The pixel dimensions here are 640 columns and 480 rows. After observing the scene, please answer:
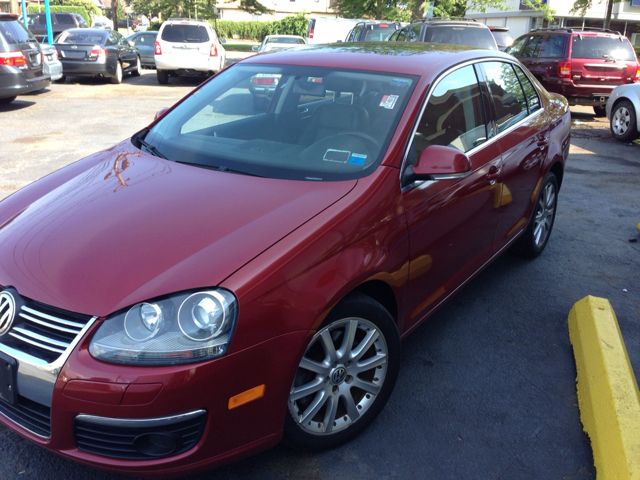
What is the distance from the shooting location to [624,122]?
10250mm

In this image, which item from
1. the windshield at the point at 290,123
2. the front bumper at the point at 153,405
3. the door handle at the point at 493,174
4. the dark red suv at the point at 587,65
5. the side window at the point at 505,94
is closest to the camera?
the front bumper at the point at 153,405

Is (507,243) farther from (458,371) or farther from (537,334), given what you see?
(458,371)

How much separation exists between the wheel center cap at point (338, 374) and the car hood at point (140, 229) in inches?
25.3

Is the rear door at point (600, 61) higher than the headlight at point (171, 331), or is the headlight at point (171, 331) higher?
the rear door at point (600, 61)

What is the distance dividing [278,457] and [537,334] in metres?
1.98

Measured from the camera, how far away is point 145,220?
252 centimetres

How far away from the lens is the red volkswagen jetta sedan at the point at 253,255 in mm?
2053

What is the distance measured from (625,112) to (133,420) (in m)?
10.5

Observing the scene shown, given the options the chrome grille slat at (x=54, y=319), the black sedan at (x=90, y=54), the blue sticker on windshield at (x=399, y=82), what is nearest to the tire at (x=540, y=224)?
the blue sticker on windshield at (x=399, y=82)

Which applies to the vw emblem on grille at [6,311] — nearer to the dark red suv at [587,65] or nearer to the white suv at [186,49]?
the dark red suv at [587,65]

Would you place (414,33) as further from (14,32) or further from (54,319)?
(54,319)

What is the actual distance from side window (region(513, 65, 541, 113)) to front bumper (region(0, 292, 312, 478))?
3103 millimetres

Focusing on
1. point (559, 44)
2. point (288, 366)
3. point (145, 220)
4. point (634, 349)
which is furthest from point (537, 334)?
point (559, 44)

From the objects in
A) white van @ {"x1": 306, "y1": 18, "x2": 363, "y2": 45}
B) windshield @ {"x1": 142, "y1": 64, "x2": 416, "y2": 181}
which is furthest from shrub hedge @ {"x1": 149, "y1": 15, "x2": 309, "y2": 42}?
windshield @ {"x1": 142, "y1": 64, "x2": 416, "y2": 181}
